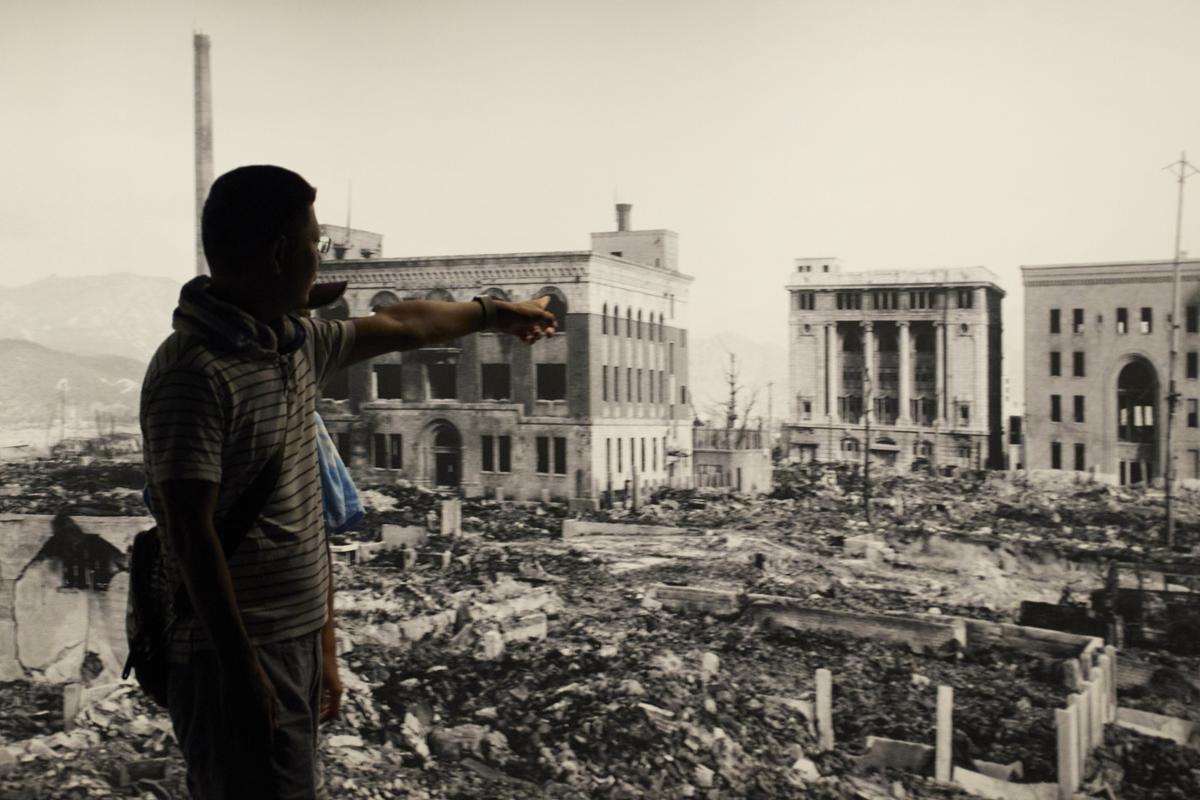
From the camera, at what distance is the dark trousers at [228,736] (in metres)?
1.78

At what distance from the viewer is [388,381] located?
5590 mm

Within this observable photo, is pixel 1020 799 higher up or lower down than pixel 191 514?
lower down

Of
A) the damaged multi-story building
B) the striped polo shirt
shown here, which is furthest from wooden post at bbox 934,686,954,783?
the striped polo shirt

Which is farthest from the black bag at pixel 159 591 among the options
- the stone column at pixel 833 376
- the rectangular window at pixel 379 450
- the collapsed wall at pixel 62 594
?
the collapsed wall at pixel 62 594

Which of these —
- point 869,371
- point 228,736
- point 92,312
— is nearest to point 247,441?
point 228,736

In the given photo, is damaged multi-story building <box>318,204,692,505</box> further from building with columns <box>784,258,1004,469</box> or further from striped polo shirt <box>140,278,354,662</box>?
striped polo shirt <box>140,278,354,662</box>

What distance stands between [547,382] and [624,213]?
2.89ft

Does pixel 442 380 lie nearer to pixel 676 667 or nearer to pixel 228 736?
pixel 676 667

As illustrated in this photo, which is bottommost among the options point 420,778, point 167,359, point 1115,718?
point 420,778

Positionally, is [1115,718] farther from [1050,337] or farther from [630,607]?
[630,607]

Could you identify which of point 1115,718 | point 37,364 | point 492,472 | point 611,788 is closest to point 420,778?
point 611,788

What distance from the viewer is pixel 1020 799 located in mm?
3990

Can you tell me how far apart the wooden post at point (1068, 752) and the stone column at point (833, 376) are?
1.49m

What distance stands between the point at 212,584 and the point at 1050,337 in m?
3.76
